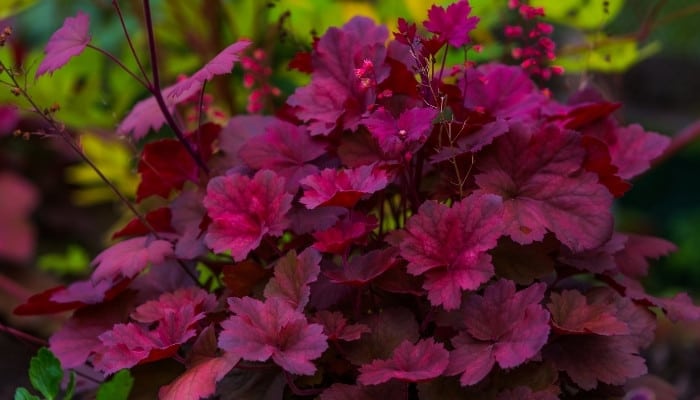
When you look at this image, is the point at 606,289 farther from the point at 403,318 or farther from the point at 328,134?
the point at 328,134

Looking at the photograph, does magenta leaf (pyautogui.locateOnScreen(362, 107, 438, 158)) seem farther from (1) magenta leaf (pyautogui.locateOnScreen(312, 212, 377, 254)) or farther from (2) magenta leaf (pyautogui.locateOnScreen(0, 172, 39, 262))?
(2) magenta leaf (pyautogui.locateOnScreen(0, 172, 39, 262))

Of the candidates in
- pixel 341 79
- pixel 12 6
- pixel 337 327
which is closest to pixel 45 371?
pixel 337 327

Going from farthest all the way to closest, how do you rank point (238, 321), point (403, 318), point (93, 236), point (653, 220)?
point (653, 220) → point (93, 236) → point (403, 318) → point (238, 321)

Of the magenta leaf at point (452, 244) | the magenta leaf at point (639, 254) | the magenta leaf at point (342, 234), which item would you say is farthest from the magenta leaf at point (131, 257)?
the magenta leaf at point (639, 254)

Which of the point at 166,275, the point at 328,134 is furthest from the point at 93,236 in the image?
the point at 328,134

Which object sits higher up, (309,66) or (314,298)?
(309,66)

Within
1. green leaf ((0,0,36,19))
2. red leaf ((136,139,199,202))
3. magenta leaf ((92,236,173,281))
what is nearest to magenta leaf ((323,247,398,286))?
magenta leaf ((92,236,173,281))
